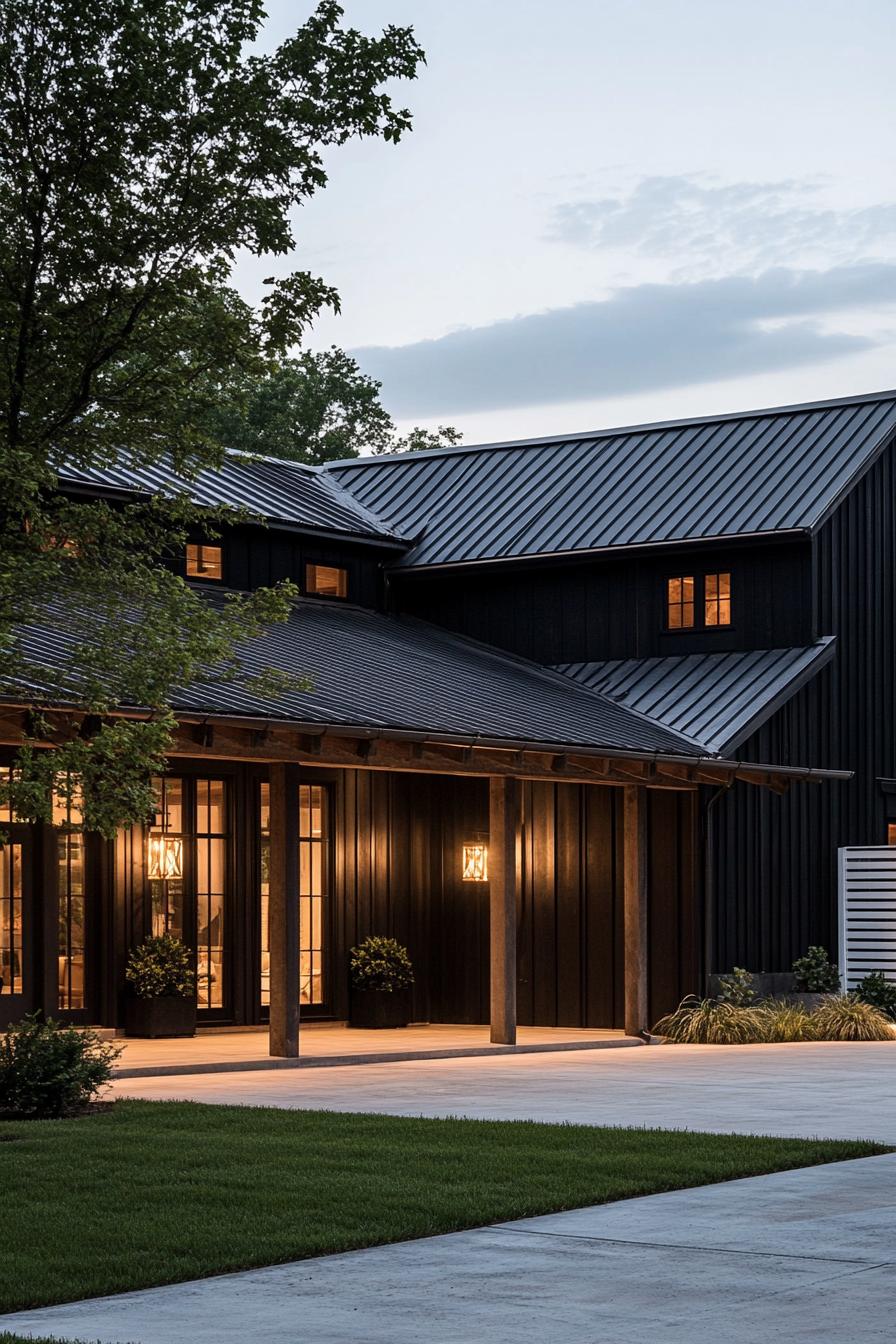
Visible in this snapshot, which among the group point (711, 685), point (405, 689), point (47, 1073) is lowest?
point (47, 1073)

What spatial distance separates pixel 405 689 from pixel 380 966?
369 cm

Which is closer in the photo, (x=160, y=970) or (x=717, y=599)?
(x=160, y=970)

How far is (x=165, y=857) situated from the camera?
68.0ft

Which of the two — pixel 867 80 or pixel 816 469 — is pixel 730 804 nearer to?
pixel 816 469

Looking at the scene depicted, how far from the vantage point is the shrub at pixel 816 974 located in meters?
23.3

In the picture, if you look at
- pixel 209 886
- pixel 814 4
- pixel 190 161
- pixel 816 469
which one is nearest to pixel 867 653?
pixel 816 469

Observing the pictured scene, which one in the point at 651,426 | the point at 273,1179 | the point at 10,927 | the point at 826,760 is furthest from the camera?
the point at 651,426

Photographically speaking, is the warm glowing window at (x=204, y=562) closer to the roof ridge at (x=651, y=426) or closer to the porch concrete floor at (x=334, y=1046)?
the porch concrete floor at (x=334, y=1046)

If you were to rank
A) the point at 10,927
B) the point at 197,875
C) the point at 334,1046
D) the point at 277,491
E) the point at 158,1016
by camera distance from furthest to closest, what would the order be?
the point at 277,491
the point at 197,875
the point at 158,1016
the point at 334,1046
the point at 10,927

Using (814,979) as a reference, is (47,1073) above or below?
above

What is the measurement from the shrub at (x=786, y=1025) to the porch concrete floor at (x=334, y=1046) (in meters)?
1.49

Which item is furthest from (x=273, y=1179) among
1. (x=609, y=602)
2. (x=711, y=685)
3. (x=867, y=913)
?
(x=609, y=602)

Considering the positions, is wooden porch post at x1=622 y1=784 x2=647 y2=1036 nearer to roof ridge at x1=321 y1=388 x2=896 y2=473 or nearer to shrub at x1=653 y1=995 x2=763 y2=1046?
shrub at x1=653 y1=995 x2=763 y2=1046

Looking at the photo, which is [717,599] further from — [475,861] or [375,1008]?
[375,1008]
